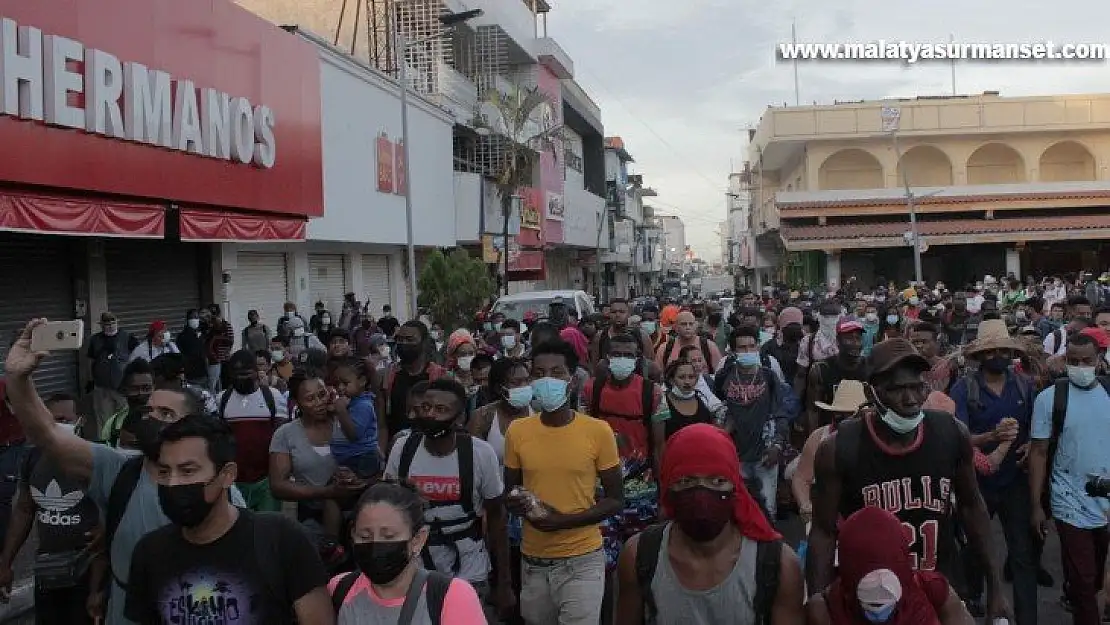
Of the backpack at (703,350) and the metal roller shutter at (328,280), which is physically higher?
the metal roller shutter at (328,280)

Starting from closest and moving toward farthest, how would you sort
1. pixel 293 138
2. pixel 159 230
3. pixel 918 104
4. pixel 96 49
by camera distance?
pixel 96 49, pixel 159 230, pixel 293 138, pixel 918 104

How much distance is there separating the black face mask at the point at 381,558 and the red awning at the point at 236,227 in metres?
12.2

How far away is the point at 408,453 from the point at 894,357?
7.47ft

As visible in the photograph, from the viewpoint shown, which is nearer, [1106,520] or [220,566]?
[220,566]

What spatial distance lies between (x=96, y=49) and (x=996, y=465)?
11216 mm

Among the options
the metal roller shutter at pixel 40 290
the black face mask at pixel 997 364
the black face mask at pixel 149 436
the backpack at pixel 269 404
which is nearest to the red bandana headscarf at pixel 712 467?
the black face mask at pixel 149 436

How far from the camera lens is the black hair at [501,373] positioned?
20.6 ft

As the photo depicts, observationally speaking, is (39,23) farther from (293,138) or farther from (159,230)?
(293,138)

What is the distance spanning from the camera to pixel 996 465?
5812 mm

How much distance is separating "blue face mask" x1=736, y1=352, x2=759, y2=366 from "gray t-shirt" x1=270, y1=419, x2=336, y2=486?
10.3 ft

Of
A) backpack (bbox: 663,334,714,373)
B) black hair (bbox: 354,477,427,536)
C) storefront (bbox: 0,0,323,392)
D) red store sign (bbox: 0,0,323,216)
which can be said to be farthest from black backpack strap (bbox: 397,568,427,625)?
red store sign (bbox: 0,0,323,216)

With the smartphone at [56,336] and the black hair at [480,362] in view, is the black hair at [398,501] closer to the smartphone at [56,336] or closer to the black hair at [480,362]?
the smartphone at [56,336]

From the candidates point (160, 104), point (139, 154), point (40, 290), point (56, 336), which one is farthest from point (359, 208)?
point (56, 336)

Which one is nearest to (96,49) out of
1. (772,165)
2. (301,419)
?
(301,419)
